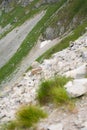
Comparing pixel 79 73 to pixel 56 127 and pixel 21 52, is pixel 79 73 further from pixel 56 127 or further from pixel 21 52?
pixel 21 52

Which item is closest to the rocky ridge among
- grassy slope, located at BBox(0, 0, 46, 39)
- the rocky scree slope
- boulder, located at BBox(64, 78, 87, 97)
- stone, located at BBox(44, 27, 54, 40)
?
boulder, located at BBox(64, 78, 87, 97)

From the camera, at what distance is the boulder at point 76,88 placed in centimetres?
1417

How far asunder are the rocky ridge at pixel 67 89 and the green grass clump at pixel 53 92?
1.06 feet

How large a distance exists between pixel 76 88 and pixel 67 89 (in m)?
0.38

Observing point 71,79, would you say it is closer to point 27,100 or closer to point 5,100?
point 27,100

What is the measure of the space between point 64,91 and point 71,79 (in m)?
2.26

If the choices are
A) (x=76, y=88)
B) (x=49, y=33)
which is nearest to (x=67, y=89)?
(x=76, y=88)

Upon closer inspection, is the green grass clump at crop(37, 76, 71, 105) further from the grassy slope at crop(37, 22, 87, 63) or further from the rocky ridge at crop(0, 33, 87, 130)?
the grassy slope at crop(37, 22, 87, 63)

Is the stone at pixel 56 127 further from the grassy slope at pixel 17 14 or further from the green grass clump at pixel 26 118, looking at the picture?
the grassy slope at pixel 17 14

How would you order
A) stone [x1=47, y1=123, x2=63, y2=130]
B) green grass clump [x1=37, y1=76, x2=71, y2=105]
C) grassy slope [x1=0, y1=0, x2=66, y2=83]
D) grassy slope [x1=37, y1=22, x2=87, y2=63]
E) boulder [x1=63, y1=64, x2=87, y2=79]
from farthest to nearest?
grassy slope [x1=0, y1=0, x2=66, y2=83], grassy slope [x1=37, y1=22, x2=87, y2=63], boulder [x1=63, y1=64, x2=87, y2=79], green grass clump [x1=37, y1=76, x2=71, y2=105], stone [x1=47, y1=123, x2=63, y2=130]

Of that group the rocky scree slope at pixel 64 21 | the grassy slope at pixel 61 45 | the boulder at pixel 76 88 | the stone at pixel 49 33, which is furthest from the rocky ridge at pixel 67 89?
the stone at pixel 49 33

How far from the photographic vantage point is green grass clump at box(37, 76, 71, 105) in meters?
13.5

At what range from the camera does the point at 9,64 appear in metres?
95.8

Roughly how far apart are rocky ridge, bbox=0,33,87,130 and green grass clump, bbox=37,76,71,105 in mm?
323
